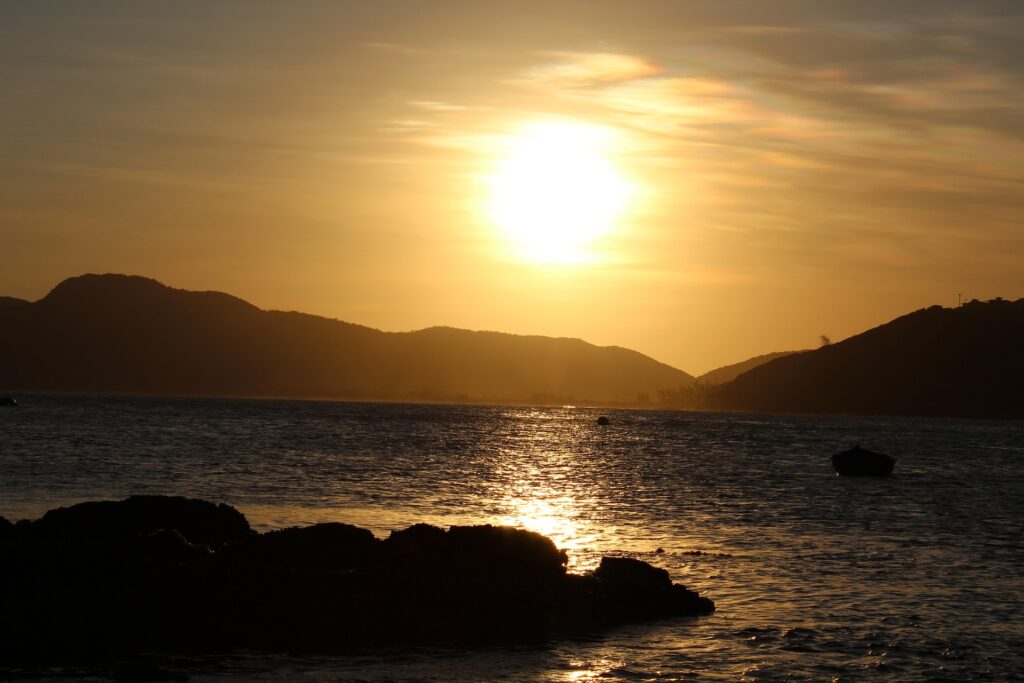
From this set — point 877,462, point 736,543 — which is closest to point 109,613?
point 736,543

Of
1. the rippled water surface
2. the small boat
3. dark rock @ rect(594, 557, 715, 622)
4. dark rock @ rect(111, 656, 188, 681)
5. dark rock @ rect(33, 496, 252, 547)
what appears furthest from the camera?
the small boat

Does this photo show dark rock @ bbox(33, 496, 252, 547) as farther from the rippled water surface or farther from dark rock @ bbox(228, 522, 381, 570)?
the rippled water surface

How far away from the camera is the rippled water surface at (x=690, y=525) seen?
2584 cm

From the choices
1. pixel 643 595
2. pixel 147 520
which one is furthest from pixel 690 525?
pixel 147 520

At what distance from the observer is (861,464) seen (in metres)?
94.2

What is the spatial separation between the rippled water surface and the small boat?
6.27 ft

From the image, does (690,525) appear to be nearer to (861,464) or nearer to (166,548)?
(166,548)

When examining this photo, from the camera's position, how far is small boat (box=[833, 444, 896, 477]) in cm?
9388

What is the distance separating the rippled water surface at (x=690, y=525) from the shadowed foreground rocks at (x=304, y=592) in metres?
Answer: 1.19

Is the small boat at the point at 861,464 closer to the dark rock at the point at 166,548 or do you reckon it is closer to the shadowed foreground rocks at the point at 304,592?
the shadowed foreground rocks at the point at 304,592

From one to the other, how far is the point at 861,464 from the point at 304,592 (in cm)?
7447

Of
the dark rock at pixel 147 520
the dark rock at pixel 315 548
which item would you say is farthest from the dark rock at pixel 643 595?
the dark rock at pixel 147 520

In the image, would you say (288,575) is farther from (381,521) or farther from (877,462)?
(877,462)

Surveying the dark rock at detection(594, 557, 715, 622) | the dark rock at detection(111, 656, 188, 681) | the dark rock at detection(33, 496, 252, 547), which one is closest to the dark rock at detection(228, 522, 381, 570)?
the dark rock at detection(33, 496, 252, 547)
